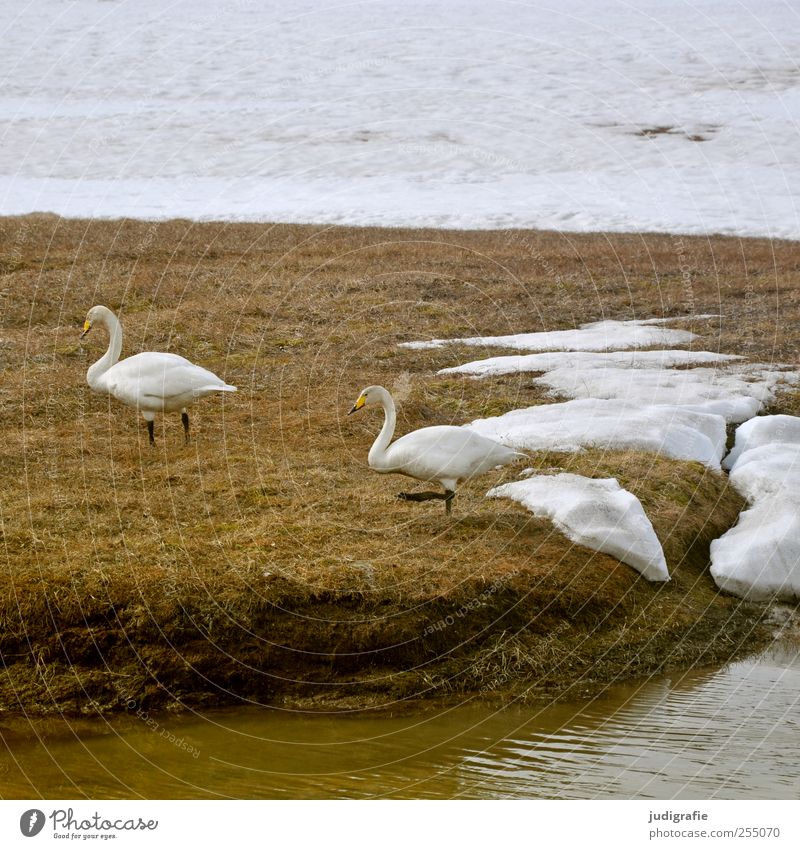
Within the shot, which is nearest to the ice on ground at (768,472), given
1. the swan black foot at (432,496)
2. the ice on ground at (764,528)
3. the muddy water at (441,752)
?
the ice on ground at (764,528)

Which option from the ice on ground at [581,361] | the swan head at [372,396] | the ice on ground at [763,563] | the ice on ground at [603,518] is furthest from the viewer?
the ice on ground at [581,361]

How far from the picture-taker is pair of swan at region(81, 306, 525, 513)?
1306 cm

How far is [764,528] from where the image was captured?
14188 millimetres

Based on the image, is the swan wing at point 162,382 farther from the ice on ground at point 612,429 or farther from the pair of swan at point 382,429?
the ice on ground at point 612,429

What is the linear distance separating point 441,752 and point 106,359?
9.50 metres

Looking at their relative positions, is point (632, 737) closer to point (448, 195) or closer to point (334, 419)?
point (334, 419)

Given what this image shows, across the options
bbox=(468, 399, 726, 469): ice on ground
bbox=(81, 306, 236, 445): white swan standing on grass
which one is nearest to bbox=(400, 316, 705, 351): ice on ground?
bbox=(468, 399, 726, 469): ice on ground

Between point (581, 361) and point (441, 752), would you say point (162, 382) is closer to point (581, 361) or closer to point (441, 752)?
point (441, 752)

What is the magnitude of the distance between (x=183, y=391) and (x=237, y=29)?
8252cm
